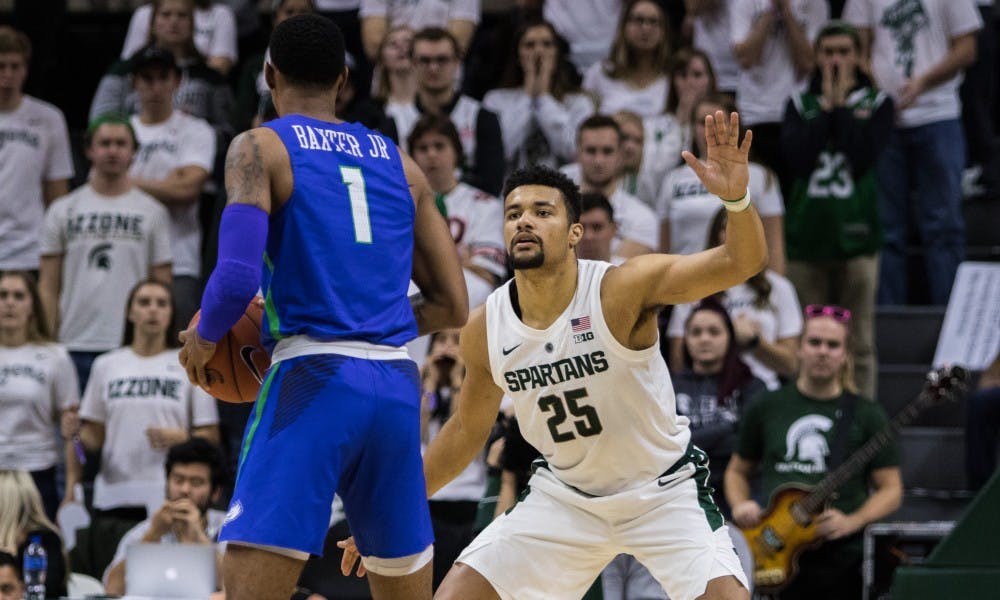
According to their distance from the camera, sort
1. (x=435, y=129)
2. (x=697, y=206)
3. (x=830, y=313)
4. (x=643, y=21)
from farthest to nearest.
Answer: (x=643, y=21)
(x=697, y=206)
(x=435, y=129)
(x=830, y=313)

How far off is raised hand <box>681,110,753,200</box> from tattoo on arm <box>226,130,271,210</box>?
4.81 ft

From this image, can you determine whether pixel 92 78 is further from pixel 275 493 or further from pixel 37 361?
pixel 275 493

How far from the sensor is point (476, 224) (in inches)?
391

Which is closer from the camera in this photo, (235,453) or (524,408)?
(524,408)

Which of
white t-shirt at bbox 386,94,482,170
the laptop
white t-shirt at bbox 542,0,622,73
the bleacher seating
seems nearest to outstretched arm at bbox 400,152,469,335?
the laptop

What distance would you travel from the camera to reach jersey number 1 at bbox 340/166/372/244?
508cm

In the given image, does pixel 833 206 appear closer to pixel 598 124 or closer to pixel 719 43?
pixel 598 124

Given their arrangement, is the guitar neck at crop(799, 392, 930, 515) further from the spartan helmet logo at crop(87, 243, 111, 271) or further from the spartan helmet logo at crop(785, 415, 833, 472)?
the spartan helmet logo at crop(87, 243, 111, 271)

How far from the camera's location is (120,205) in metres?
10.4

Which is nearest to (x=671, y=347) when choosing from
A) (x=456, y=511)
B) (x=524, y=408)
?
(x=456, y=511)

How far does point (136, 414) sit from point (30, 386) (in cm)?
76

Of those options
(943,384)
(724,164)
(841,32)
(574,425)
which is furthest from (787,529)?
(841,32)

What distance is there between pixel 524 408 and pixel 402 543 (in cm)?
140

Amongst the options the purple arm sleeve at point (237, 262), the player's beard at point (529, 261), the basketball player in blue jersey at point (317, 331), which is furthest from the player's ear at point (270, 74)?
the player's beard at point (529, 261)
